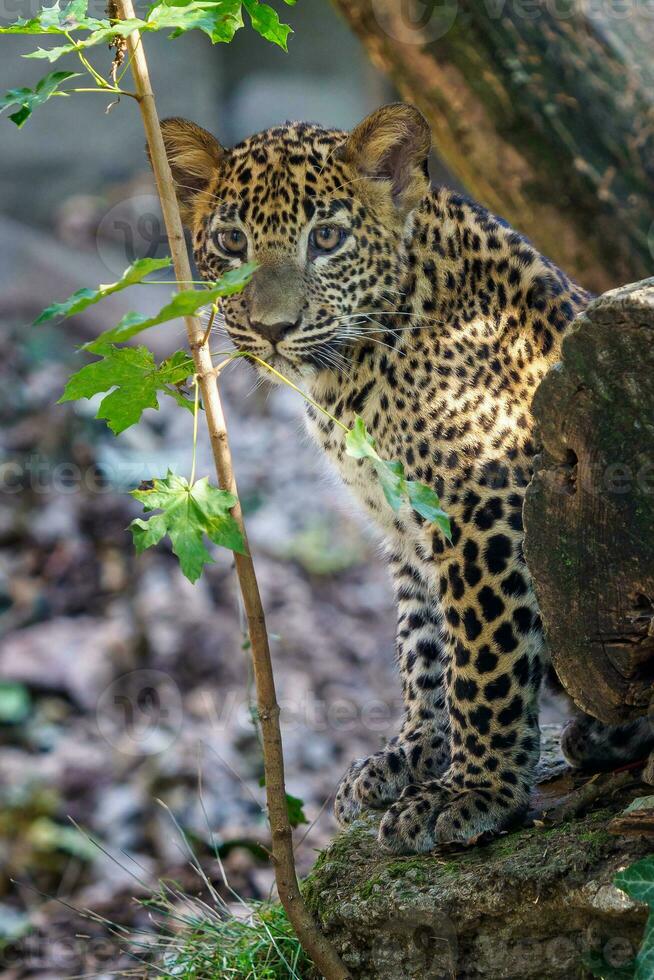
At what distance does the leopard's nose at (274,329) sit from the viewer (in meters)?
4.88

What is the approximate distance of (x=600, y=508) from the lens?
352cm

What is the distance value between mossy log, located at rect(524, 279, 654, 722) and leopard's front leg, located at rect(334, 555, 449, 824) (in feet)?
5.23

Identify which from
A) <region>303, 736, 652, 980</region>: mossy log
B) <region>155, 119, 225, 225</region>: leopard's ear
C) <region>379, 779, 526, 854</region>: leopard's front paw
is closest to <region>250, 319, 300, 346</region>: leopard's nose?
<region>155, 119, 225, 225</region>: leopard's ear

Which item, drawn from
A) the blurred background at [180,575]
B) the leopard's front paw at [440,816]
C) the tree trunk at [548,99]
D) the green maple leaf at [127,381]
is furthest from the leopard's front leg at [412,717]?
the tree trunk at [548,99]

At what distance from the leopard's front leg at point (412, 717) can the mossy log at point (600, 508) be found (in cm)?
159

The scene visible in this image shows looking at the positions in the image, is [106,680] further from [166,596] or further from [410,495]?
[410,495]

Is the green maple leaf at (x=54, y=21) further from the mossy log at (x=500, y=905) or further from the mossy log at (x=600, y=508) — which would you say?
the mossy log at (x=500, y=905)

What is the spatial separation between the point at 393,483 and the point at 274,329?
5.50 feet

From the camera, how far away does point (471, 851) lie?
447cm

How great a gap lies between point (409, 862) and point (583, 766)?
2.86 ft

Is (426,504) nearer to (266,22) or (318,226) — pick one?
(266,22)

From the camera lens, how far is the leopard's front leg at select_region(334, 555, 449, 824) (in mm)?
5492

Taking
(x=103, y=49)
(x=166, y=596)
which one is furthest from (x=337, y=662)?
(x=103, y=49)

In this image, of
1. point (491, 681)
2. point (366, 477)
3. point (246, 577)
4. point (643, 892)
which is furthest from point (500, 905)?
point (366, 477)
